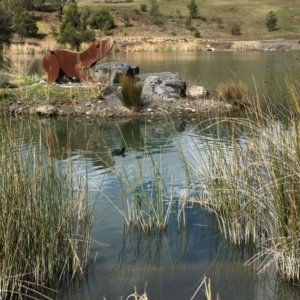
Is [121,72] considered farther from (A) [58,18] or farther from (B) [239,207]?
(A) [58,18]

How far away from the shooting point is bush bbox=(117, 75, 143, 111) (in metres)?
11.5

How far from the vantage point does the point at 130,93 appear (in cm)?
1153

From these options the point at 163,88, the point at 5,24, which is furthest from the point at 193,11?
the point at 163,88


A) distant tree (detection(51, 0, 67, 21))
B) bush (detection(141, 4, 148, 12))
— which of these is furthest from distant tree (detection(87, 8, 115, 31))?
bush (detection(141, 4, 148, 12))

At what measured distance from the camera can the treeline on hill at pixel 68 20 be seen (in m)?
36.4

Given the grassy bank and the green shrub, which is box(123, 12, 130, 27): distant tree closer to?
the green shrub

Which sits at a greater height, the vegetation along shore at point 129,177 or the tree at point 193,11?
the tree at point 193,11

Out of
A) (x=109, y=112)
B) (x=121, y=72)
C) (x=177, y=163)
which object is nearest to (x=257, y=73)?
(x=121, y=72)

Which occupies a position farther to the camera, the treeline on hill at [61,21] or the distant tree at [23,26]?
the distant tree at [23,26]

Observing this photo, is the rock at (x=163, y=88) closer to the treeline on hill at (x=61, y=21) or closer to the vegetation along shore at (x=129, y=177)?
the vegetation along shore at (x=129, y=177)

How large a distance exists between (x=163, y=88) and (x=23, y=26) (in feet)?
106

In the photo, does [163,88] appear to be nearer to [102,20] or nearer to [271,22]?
[102,20]

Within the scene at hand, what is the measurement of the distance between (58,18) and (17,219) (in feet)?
174

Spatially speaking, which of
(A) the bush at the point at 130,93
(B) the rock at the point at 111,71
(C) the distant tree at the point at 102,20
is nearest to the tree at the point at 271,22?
(C) the distant tree at the point at 102,20
